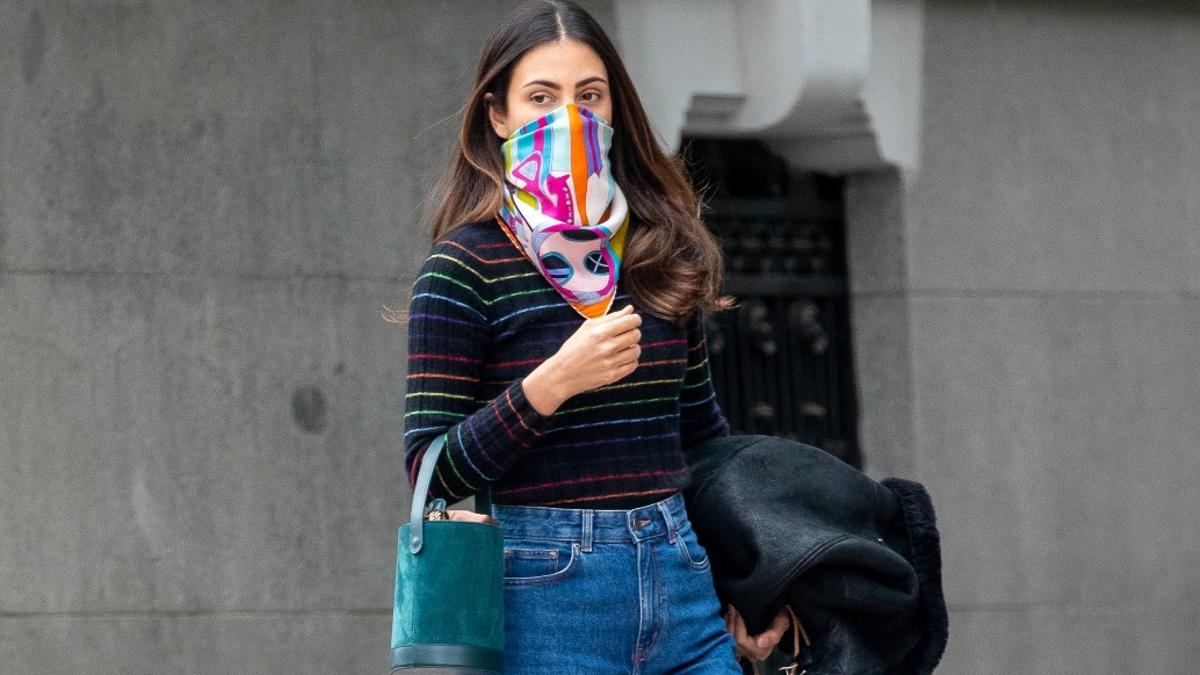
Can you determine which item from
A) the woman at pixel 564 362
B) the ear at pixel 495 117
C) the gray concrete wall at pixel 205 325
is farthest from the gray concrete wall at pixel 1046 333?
the ear at pixel 495 117

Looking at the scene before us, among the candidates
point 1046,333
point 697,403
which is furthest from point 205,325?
point 1046,333

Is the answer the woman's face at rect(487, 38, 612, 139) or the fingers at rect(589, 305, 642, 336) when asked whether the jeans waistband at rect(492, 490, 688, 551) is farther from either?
the woman's face at rect(487, 38, 612, 139)

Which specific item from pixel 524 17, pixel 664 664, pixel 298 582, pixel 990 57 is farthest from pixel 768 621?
pixel 990 57

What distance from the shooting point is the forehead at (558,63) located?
3.32 m

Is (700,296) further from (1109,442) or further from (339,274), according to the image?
(1109,442)

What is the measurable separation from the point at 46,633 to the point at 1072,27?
4241mm

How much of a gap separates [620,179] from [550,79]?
0.25 metres

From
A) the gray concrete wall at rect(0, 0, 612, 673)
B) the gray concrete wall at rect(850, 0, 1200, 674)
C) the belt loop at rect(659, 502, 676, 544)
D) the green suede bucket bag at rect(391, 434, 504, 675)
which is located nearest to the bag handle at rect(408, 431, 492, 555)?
the green suede bucket bag at rect(391, 434, 504, 675)

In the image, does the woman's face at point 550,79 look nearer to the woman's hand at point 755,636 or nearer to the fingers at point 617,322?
the fingers at point 617,322

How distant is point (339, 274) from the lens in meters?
6.37

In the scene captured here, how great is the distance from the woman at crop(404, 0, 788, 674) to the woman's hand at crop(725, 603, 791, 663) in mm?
48

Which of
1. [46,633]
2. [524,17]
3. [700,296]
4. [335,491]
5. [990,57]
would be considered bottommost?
[46,633]

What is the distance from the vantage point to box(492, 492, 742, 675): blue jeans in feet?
10.4

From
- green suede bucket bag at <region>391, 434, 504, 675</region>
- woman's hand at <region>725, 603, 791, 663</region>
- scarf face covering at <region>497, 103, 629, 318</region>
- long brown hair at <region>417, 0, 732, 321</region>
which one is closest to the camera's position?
green suede bucket bag at <region>391, 434, 504, 675</region>
